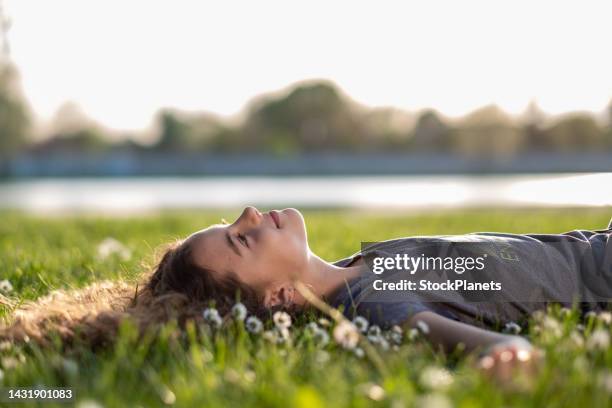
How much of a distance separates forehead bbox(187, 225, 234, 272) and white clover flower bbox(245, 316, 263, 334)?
328mm

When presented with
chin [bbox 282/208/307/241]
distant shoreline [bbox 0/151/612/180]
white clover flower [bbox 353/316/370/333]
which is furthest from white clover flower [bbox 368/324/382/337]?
distant shoreline [bbox 0/151/612/180]

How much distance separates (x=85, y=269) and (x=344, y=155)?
132ft

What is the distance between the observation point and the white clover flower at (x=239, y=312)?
224 cm

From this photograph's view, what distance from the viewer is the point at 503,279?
2.68 metres

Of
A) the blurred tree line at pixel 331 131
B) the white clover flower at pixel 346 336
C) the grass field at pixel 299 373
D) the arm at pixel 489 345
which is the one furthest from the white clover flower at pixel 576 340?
the blurred tree line at pixel 331 131

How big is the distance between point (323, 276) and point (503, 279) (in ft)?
2.35

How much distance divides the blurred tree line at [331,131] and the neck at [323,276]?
38741 millimetres

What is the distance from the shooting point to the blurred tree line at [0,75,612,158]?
Answer: 41.7 metres

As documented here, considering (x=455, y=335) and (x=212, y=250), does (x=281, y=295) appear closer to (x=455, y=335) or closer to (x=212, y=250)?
(x=212, y=250)

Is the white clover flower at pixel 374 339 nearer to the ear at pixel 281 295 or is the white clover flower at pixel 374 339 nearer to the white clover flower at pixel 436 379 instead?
the white clover flower at pixel 436 379

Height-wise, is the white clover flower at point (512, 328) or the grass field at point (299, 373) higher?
the grass field at point (299, 373)

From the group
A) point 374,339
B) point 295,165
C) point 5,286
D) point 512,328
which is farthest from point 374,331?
point 295,165

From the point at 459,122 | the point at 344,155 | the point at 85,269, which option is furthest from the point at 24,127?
the point at 85,269

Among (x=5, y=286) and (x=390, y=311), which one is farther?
(x=5, y=286)
